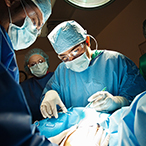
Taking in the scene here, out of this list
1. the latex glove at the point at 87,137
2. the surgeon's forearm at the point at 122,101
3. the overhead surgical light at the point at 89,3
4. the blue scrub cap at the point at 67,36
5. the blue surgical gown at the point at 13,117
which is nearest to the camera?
the blue surgical gown at the point at 13,117

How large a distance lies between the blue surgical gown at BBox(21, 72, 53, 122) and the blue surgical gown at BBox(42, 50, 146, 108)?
26.9 inches

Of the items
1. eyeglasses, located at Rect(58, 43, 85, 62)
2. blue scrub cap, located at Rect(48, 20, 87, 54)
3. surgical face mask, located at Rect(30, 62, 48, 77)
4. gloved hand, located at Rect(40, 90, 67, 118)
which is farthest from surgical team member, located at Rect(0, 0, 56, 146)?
surgical face mask, located at Rect(30, 62, 48, 77)

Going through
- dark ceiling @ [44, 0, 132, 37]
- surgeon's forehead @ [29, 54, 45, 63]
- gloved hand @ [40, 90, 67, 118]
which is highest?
dark ceiling @ [44, 0, 132, 37]

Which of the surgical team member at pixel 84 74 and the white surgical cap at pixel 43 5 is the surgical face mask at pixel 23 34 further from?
the surgical team member at pixel 84 74

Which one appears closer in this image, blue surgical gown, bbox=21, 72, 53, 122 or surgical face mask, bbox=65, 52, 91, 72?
surgical face mask, bbox=65, 52, 91, 72

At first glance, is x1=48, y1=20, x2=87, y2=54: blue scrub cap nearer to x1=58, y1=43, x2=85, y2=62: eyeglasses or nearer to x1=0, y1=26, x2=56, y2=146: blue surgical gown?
x1=58, y1=43, x2=85, y2=62: eyeglasses

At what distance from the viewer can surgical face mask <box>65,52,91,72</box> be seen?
1701mm

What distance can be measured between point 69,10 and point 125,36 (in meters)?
1.29

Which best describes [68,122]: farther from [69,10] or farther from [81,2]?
[69,10]

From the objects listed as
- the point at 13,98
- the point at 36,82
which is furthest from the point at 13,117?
the point at 36,82

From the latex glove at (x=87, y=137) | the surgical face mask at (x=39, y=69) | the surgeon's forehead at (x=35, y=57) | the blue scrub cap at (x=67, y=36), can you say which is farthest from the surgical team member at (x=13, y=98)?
the surgeon's forehead at (x=35, y=57)

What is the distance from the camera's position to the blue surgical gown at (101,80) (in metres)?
1.50

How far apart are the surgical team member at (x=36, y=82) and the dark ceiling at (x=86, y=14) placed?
71 cm

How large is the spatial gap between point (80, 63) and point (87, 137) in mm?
955
